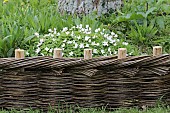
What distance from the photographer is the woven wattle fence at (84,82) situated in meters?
4.03

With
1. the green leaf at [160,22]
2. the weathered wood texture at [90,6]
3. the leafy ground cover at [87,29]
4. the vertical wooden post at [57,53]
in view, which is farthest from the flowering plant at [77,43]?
the weathered wood texture at [90,6]

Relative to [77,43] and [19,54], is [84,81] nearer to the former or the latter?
[77,43]

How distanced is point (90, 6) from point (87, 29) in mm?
760

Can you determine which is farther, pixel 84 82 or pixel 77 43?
pixel 77 43

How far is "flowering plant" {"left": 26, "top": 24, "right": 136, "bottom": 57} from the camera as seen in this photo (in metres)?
4.46

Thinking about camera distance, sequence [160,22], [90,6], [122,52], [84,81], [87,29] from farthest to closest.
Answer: [90,6]
[160,22]
[87,29]
[84,81]
[122,52]

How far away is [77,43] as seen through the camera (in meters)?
4.50

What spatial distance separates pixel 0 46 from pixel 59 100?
777mm

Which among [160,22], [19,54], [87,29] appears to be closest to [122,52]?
[87,29]

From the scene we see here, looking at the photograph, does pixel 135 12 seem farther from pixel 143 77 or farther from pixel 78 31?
pixel 143 77

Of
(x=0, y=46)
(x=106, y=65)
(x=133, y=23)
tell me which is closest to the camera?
(x=106, y=65)

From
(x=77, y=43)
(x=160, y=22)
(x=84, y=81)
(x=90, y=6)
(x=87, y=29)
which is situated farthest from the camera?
(x=90, y=6)

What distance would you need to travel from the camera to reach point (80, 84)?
4.18 m

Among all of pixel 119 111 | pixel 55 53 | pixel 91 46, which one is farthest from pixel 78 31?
pixel 119 111
